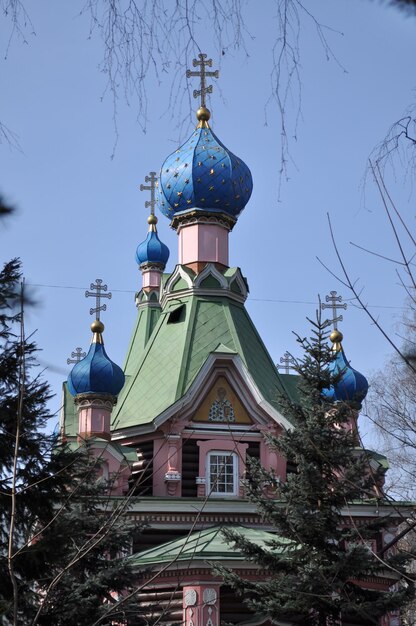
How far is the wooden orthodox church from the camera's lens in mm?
14016

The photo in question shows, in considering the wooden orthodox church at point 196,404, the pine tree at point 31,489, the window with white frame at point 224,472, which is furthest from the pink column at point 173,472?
the pine tree at point 31,489

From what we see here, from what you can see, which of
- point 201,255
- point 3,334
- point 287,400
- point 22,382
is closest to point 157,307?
point 201,255

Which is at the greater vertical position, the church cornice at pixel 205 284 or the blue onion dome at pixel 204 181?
the blue onion dome at pixel 204 181

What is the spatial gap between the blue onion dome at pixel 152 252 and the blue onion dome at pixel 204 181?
16.4 ft

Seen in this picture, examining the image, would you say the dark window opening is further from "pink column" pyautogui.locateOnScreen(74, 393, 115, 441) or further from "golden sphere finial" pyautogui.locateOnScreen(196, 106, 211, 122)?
"golden sphere finial" pyautogui.locateOnScreen(196, 106, 211, 122)

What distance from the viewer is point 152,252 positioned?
24.3 metres

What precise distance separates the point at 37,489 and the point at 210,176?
39.2 ft

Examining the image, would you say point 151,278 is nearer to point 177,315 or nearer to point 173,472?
point 177,315

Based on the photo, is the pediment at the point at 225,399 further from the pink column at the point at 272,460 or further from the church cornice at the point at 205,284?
the church cornice at the point at 205,284

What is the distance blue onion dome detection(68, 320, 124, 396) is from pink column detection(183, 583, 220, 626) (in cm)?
434

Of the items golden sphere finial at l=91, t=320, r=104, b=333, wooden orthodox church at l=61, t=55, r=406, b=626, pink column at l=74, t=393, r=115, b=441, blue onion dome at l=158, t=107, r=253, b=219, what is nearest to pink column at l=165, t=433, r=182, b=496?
wooden orthodox church at l=61, t=55, r=406, b=626

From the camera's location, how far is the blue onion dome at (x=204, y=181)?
18.7 m

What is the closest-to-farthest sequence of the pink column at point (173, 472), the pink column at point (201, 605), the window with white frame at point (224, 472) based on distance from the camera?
the pink column at point (201, 605)
the pink column at point (173, 472)
the window with white frame at point (224, 472)

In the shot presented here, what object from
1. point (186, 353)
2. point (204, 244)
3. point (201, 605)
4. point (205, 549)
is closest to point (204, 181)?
point (204, 244)
